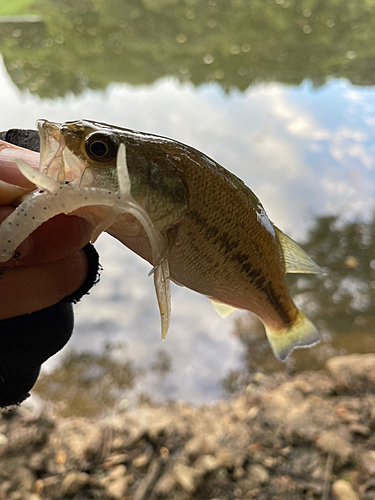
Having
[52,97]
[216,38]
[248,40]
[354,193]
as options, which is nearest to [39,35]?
[52,97]

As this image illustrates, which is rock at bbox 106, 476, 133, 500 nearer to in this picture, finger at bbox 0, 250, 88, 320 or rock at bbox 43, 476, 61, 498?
rock at bbox 43, 476, 61, 498

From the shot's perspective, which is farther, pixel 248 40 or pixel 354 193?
pixel 248 40

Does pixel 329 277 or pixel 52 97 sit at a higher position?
pixel 52 97

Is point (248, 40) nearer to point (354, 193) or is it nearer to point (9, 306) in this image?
point (354, 193)

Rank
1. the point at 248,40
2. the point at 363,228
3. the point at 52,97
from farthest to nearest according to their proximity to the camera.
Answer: the point at 248,40, the point at 52,97, the point at 363,228

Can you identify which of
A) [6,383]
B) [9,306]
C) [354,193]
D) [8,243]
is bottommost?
[354,193]

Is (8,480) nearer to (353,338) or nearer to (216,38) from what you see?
(353,338)

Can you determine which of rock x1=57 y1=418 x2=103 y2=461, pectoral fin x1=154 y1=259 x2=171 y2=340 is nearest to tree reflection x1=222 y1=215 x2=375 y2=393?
rock x1=57 y1=418 x2=103 y2=461

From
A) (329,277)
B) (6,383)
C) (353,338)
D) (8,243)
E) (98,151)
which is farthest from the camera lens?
(329,277)
